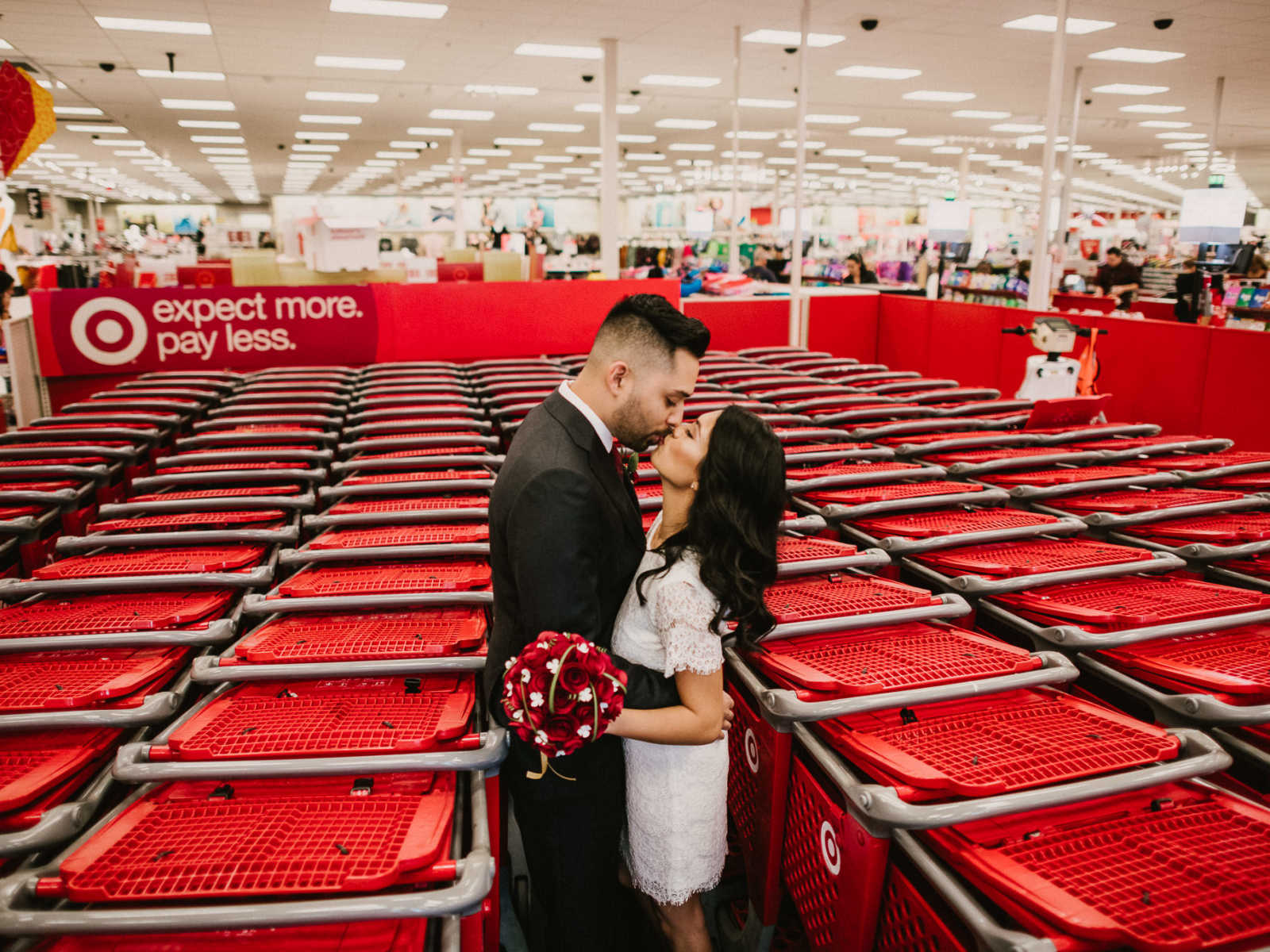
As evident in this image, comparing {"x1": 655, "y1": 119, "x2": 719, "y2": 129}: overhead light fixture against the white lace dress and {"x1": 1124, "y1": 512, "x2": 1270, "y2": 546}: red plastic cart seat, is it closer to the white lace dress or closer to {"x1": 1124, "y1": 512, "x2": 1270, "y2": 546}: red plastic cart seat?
{"x1": 1124, "y1": 512, "x2": 1270, "y2": 546}: red plastic cart seat

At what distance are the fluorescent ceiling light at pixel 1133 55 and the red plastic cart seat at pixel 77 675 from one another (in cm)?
1291

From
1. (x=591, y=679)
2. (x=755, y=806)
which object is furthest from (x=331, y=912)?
(x=755, y=806)

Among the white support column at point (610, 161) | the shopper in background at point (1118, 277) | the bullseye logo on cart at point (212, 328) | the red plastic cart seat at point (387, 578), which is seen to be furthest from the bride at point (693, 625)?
the shopper in background at point (1118, 277)

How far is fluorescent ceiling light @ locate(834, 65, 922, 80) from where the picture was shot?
40.3ft

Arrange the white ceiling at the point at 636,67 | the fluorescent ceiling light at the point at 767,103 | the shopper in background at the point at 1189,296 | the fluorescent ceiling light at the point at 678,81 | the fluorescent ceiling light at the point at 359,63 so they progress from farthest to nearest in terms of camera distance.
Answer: the fluorescent ceiling light at the point at 767,103, the fluorescent ceiling light at the point at 678,81, the fluorescent ceiling light at the point at 359,63, the white ceiling at the point at 636,67, the shopper in background at the point at 1189,296

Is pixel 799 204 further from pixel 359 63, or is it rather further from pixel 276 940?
pixel 276 940

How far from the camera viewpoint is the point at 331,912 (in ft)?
4.44

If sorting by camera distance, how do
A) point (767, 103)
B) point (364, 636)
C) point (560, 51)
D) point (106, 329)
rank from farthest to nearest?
point (767, 103) → point (560, 51) → point (106, 329) → point (364, 636)

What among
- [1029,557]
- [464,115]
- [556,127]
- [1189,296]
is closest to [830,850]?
[1029,557]

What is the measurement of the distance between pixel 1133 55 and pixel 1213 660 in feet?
39.6

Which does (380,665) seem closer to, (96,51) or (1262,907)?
(1262,907)

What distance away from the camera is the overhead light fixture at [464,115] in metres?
16.1

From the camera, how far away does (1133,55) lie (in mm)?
11148

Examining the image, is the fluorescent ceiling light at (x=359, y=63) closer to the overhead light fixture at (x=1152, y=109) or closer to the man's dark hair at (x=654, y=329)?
the man's dark hair at (x=654, y=329)
